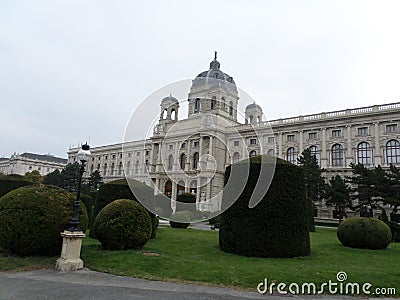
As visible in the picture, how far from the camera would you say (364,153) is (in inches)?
1796

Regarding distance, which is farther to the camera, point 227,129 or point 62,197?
point 227,129

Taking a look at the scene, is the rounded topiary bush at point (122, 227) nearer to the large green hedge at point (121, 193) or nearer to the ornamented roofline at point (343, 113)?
the large green hedge at point (121, 193)

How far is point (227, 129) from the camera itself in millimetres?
54094

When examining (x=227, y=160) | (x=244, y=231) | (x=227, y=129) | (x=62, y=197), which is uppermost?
(x=227, y=129)

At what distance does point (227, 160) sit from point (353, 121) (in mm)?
20845

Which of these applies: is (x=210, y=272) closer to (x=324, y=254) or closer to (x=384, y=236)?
(x=324, y=254)

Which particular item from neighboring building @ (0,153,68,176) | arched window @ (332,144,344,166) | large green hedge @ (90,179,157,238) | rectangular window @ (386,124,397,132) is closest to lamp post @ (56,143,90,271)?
large green hedge @ (90,179,157,238)

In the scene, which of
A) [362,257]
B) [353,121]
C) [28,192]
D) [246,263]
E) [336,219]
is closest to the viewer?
[246,263]

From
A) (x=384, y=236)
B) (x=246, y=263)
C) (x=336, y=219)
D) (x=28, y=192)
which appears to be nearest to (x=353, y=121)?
(x=336, y=219)

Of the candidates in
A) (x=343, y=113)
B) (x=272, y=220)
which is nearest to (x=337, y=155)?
(x=343, y=113)

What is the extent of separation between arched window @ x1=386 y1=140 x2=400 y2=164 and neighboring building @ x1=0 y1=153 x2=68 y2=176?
374 feet

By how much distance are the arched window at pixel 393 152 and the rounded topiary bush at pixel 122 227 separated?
4243cm

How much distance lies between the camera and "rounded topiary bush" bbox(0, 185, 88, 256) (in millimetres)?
9453

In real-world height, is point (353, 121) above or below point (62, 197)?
above
